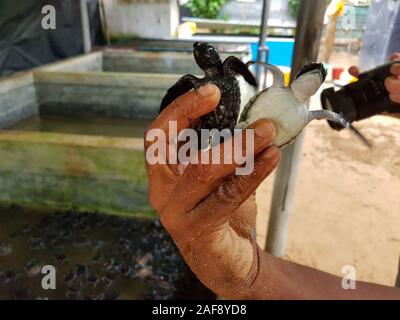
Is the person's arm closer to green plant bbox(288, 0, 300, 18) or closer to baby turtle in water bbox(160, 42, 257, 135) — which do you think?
baby turtle in water bbox(160, 42, 257, 135)

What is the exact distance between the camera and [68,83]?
4.33 m

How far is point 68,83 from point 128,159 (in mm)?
2278

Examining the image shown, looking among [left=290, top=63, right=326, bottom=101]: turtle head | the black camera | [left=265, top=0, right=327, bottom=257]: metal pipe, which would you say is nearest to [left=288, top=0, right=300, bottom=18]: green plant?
[left=265, top=0, right=327, bottom=257]: metal pipe

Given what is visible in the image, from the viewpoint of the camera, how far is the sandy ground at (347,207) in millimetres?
2705

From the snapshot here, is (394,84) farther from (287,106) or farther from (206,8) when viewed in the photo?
(206,8)

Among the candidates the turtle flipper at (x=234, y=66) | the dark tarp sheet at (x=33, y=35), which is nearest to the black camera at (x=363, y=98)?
the turtle flipper at (x=234, y=66)

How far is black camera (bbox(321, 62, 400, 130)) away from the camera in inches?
60.8

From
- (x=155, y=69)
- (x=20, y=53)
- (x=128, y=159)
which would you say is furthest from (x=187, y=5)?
(x=128, y=159)

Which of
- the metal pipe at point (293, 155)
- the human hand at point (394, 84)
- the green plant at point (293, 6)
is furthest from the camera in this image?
the green plant at point (293, 6)

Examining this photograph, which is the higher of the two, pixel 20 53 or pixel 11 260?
pixel 20 53

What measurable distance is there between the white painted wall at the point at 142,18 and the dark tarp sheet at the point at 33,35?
2.00m

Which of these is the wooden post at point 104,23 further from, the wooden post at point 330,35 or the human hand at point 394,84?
the human hand at point 394,84

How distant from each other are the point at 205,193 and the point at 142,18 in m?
8.60
